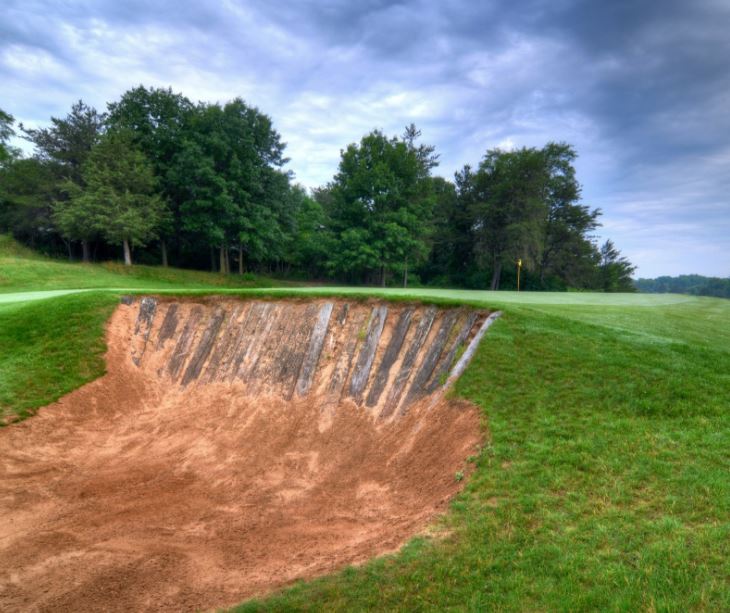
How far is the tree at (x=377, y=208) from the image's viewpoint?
1428 inches

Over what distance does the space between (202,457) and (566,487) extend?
7.84 metres

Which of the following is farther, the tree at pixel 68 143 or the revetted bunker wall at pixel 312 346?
the tree at pixel 68 143

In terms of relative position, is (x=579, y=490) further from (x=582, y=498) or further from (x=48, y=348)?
(x=48, y=348)

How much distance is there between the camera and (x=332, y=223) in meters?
38.6

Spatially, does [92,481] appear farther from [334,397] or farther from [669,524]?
[669,524]

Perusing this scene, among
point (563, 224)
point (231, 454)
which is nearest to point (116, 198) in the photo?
point (231, 454)

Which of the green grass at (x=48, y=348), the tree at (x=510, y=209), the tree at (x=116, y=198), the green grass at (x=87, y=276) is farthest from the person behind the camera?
the tree at (x=510, y=209)

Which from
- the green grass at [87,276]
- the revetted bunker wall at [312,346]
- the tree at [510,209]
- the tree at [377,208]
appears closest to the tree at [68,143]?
the green grass at [87,276]

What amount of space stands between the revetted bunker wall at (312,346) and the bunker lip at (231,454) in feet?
0.16

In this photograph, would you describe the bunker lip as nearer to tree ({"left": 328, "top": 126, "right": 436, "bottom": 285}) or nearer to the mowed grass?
the mowed grass

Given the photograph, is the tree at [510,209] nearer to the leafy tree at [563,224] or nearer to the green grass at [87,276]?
the leafy tree at [563,224]

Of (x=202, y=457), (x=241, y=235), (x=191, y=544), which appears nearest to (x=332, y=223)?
(x=241, y=235)

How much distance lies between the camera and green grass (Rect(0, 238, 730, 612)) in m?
4.00

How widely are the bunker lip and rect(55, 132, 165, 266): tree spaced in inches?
954
